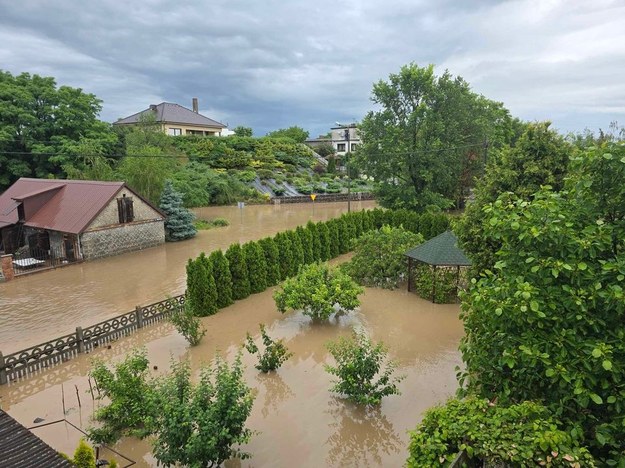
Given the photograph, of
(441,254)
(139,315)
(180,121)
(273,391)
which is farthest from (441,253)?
(180,121)

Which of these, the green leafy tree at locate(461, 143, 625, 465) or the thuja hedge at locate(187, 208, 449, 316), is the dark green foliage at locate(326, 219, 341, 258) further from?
the green leafy tree at locate(461, 143, 625, 465)

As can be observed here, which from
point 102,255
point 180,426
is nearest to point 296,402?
point 180,426

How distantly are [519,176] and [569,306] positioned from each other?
704 centimetres

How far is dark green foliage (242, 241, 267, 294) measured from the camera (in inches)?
652

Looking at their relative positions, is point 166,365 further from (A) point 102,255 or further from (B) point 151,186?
(B) point 151,186

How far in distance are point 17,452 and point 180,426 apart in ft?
6.86

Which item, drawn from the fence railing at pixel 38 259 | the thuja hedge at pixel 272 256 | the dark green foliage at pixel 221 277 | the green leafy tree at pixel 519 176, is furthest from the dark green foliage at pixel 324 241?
the fence railing at pixel 38 259

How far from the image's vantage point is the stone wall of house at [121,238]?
22141 mm

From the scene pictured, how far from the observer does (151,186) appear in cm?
2947

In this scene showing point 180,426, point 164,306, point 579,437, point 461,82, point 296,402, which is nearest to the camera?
point 579,437

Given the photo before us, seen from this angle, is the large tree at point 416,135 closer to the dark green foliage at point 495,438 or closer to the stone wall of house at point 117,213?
the stone wall of house at point 117,213

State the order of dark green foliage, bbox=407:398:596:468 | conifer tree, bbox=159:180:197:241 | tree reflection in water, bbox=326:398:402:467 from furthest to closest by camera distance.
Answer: conifer tree, bbox=159:180:197:241 < tree reflection in water, bbox=326:398:402:467 < dark green foliage, bbox=407:398:596:468

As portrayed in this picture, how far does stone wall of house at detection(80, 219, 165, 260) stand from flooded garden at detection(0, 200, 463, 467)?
220 centimetres

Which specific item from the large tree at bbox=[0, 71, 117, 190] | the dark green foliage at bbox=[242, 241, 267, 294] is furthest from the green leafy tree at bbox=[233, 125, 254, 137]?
the dark green foliage at bbox=[242, 241, 267, 294]
